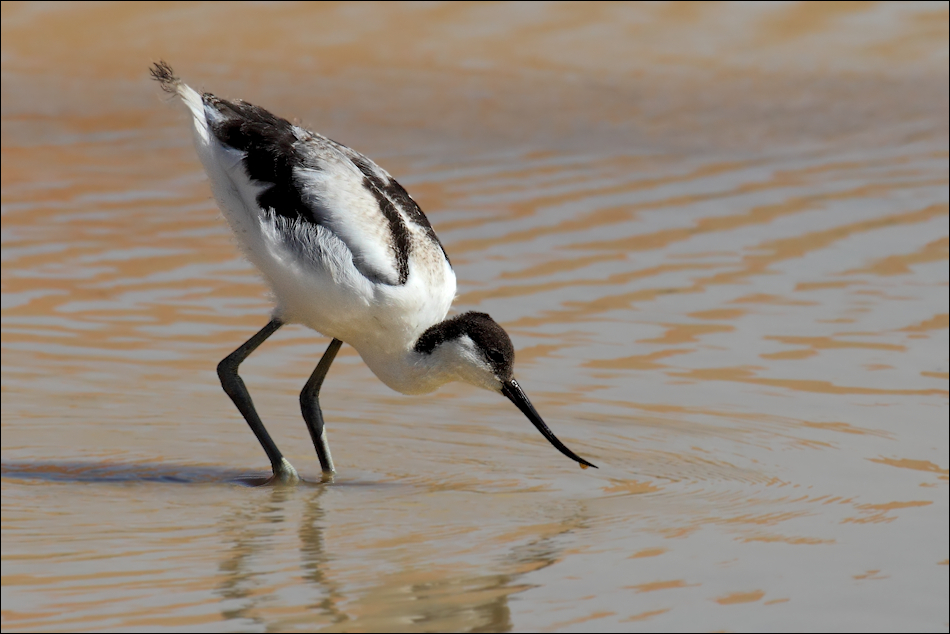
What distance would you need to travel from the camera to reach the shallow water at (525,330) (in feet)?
13.1

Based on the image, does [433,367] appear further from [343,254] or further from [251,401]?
[251,401]

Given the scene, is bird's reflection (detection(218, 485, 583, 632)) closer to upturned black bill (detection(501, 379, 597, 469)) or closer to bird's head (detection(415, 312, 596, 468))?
upturned black bill (detection(501, 379, 597, 469))

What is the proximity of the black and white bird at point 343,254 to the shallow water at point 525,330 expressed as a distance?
36 cm

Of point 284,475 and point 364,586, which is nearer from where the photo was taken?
point 364,586

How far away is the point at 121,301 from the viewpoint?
23.8 feet

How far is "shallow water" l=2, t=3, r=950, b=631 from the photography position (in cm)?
398

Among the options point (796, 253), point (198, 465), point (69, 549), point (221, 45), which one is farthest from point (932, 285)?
point (221, 45)

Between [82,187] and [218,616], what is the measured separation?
261 inches

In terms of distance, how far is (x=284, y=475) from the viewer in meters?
5.18

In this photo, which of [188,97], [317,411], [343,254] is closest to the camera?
[343,254]

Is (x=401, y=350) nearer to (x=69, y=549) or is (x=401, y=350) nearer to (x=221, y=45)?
(x=69, y=549)

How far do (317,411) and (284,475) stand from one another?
35 centimetres

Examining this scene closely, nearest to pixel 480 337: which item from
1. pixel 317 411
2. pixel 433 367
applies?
pixel 433 367

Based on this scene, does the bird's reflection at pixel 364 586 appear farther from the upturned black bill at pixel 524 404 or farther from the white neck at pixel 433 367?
the white neck at pixel 433 367
